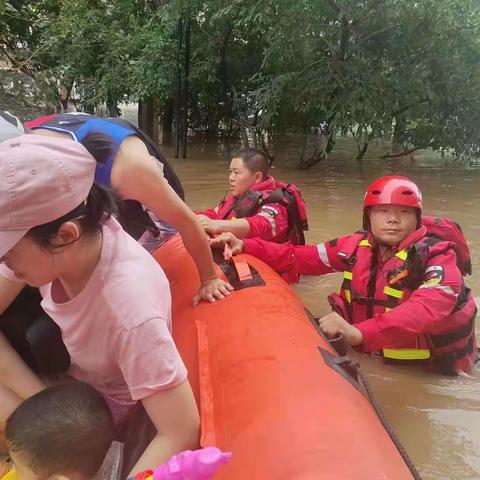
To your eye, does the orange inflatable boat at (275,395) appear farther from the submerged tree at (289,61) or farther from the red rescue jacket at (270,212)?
the submerged tree at (289,61)

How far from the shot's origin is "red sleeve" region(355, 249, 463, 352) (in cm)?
271

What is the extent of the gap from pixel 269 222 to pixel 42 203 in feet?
8.05

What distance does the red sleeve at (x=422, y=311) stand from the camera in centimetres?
271

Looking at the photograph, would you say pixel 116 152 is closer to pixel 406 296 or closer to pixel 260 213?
pixel 406 296

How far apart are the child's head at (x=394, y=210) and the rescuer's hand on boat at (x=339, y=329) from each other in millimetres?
478

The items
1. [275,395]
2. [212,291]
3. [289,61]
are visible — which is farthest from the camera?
[289,61]

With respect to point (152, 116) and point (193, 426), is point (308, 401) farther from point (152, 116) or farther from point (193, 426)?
point (152, 116)

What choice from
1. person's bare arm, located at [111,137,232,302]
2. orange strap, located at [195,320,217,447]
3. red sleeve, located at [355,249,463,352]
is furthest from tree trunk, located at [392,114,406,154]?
orange strap, located at [195,320,217,447]

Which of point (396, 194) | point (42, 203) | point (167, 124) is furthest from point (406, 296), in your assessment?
point (167, 124)

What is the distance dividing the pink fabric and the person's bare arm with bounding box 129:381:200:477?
1.0 inches

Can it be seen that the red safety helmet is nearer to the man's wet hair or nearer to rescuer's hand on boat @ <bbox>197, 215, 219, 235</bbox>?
rescuer's hand on boat @ <bbox>197, 215, 219, 235</bbox>

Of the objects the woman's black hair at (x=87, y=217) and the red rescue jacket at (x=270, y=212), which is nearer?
the woman's black hair at (x=87, y=217)

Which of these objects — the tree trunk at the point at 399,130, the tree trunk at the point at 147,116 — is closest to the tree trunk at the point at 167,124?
the tree trunk at the point at 147,116

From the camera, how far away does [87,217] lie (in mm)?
1501
